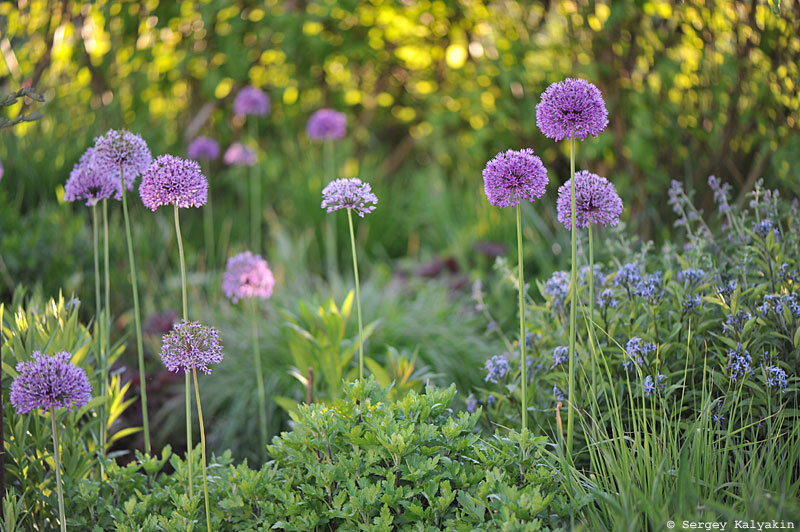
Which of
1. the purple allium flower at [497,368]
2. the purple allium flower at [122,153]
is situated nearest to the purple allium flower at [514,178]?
the purple allium flower at [497,368]

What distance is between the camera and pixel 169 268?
4.70 metres

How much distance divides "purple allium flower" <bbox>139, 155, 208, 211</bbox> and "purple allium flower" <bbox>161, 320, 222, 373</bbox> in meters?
0.29

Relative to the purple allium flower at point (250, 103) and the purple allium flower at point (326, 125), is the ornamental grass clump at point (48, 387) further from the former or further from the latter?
the purple allium flower at point (326, 125)

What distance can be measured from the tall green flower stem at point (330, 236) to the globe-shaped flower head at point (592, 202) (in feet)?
7.79

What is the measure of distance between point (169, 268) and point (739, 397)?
362 centimetres

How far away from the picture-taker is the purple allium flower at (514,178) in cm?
176

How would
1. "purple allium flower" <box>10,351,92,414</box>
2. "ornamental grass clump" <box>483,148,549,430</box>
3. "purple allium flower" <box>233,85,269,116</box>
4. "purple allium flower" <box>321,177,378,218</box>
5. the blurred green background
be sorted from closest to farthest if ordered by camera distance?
"purple allium flower" <box>10,351,92,414</box>
"ornamental grass clump" <box>483,148,549,430</box>
"purple allium flower" <box>321,177,378,218</box>
the blurred green background
"purple allium flower" <box>233,85,269,116</box>

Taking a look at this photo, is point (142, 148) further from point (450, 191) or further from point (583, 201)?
point (450, 191)

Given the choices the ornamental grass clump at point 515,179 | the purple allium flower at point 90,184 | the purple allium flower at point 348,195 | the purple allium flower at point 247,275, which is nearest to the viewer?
the ornamental grass clump at point 515,179

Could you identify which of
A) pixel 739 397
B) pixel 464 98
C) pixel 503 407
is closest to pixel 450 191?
pixel 464 98

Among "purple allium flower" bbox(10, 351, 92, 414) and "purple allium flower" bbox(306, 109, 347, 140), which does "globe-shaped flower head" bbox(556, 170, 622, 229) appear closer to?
"purple allium flower" bbox(10, 351, 92, 414)

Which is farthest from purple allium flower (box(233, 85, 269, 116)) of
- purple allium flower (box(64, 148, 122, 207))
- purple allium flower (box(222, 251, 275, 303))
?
purple allium flower (box(64, 148, 122, 207))

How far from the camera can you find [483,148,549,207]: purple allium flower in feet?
5.76

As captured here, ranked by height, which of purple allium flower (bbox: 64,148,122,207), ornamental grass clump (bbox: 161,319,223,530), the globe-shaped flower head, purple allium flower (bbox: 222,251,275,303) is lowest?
ornamental grass clump (bbox: 161,319,223,530)
